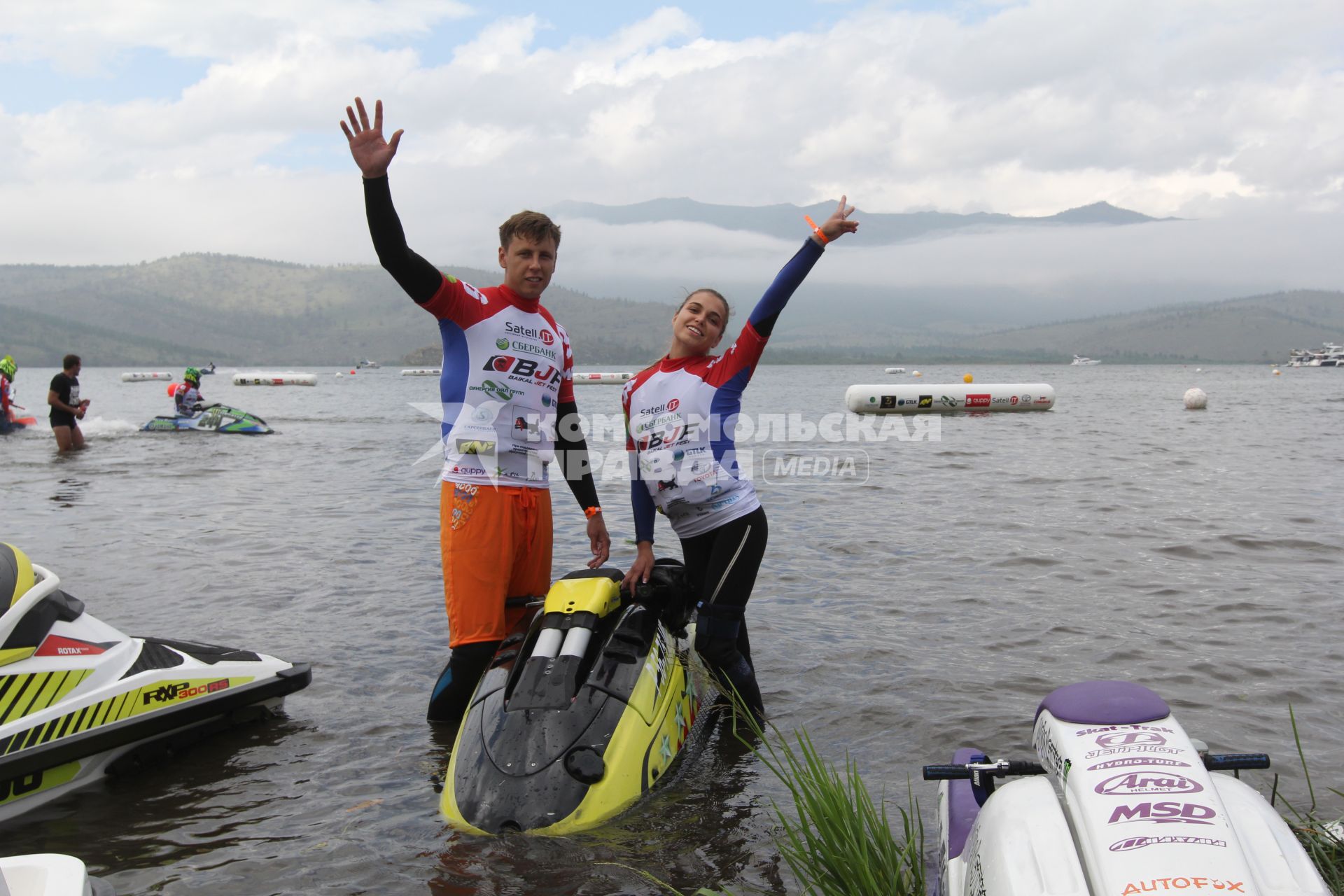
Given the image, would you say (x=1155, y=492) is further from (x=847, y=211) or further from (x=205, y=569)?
(x=205, y=569)

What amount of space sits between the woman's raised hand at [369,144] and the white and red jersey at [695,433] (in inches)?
67.9

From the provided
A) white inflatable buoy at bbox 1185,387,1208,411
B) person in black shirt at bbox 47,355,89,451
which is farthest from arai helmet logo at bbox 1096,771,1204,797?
white inflatable buoy at bbox 1185,387,1208,411

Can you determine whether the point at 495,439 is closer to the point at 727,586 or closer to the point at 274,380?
the point at 727,586

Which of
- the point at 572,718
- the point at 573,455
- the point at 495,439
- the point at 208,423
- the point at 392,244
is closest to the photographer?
Result: the point at 572,718

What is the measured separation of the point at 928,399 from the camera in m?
33.2

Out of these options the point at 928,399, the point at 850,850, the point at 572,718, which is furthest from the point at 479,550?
the point at 928,399

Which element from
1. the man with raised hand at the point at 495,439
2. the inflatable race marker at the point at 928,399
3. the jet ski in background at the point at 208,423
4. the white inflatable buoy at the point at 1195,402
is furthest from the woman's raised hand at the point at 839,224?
the white inflatable buoy at the point at 1195,402

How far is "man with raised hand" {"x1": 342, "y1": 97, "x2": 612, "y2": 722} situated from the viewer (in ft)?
16.0

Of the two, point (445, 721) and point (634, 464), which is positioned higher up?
point (634, 464)

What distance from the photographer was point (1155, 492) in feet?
49.9

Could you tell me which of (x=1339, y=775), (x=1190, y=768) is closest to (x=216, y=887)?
(x=1190, y=768)

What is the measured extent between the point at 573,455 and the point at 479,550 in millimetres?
885

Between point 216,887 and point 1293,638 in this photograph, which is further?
point 1293,638

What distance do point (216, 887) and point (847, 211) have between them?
429cm
